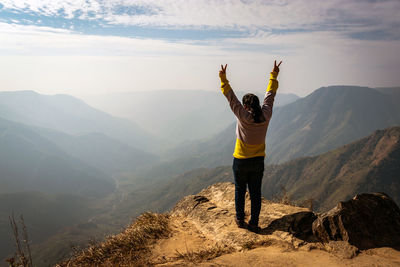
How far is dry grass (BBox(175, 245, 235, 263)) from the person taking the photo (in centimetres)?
599

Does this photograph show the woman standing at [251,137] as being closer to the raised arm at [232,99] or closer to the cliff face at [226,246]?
the raised arm at [232,99]

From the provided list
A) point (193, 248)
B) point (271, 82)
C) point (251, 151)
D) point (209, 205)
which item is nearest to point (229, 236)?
point (193, 248)

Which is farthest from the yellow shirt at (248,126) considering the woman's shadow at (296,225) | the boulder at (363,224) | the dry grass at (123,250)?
the dry grass at (123,250)

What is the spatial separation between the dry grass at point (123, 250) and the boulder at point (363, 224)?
4184 mm

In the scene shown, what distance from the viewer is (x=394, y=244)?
5.91 m

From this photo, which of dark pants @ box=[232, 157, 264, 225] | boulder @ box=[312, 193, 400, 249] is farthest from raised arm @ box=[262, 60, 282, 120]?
boulder @ box=[312, 193, 400, 249]

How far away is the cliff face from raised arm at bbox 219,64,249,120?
3096 millimetres

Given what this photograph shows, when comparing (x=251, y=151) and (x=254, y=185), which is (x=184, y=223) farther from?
(x=251, y=151)

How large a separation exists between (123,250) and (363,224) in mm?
5730

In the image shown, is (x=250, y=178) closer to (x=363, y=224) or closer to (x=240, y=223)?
(x=240, y=223)

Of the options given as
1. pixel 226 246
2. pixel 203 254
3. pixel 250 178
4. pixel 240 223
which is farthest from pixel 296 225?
pixel 203 254


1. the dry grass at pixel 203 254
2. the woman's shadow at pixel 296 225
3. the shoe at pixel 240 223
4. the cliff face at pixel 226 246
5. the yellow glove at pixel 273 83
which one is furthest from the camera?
the shoe at pixel 240 223

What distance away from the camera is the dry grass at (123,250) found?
620cm

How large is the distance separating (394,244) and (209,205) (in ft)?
18.7
